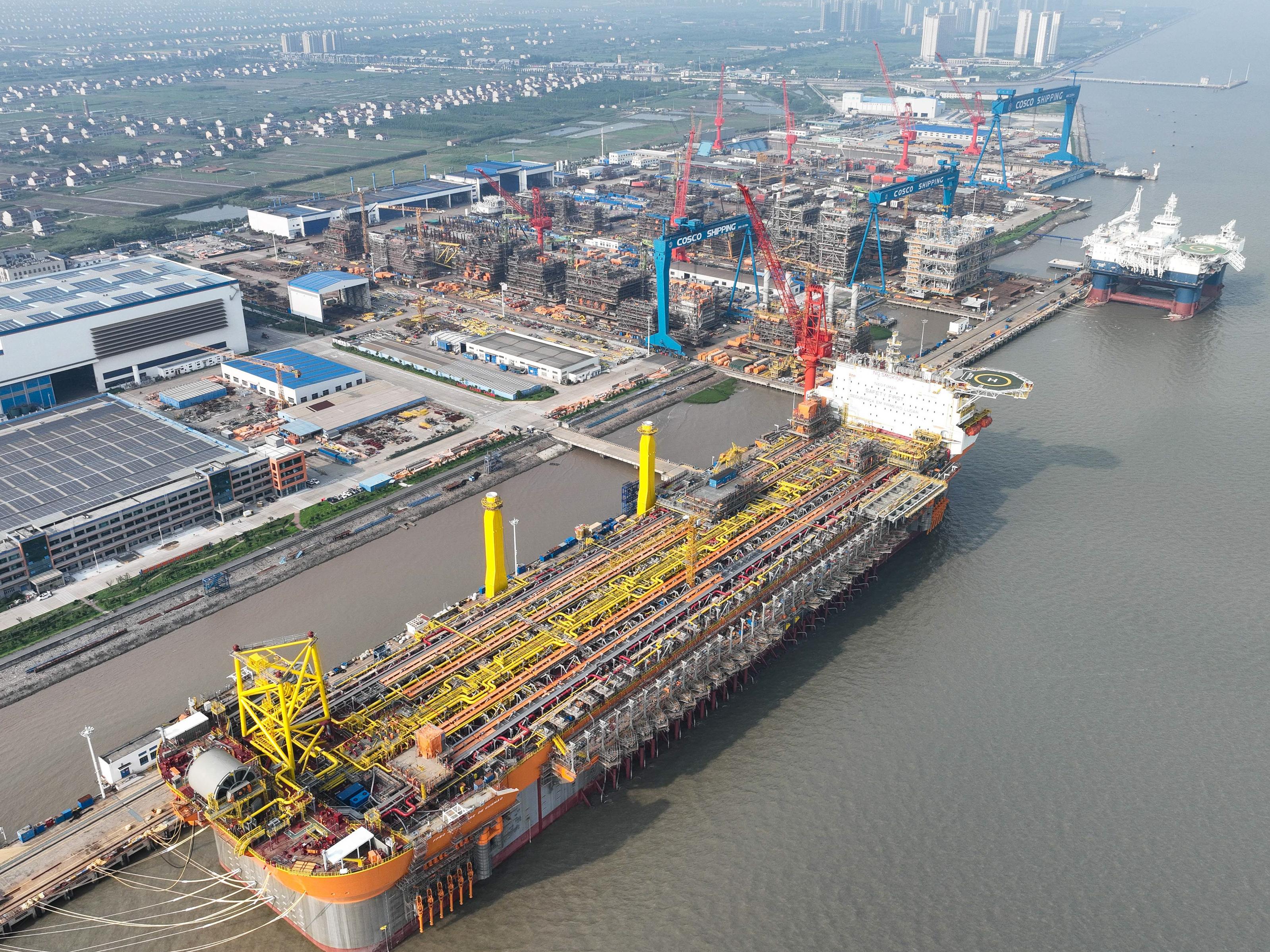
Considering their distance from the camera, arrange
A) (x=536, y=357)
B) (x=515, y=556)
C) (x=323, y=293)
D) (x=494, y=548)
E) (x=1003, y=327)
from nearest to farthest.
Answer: (x=494, y=548) < (x=515, y=556) < (x=536, y=357) < (x=1003, y=327) < (x=323, y=293)

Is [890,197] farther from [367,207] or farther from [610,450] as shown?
[367,207]

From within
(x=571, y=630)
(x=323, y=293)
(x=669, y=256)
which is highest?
(x=669, y=256)

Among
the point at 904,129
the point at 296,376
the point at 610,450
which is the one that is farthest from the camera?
the point at 904,129

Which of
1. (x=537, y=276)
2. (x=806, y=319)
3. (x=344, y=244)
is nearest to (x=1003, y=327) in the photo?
(x=806, y=319)

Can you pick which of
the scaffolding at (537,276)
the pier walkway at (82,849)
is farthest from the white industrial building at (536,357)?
the pier walkway at (82,849)

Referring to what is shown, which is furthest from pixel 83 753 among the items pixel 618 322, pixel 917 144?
pixel 917 144

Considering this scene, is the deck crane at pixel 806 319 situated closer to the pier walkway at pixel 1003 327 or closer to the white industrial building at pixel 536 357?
the pier walkway at pixel 1003 327

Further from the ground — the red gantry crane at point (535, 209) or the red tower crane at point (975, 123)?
the red tower crane at point (975, 123)
